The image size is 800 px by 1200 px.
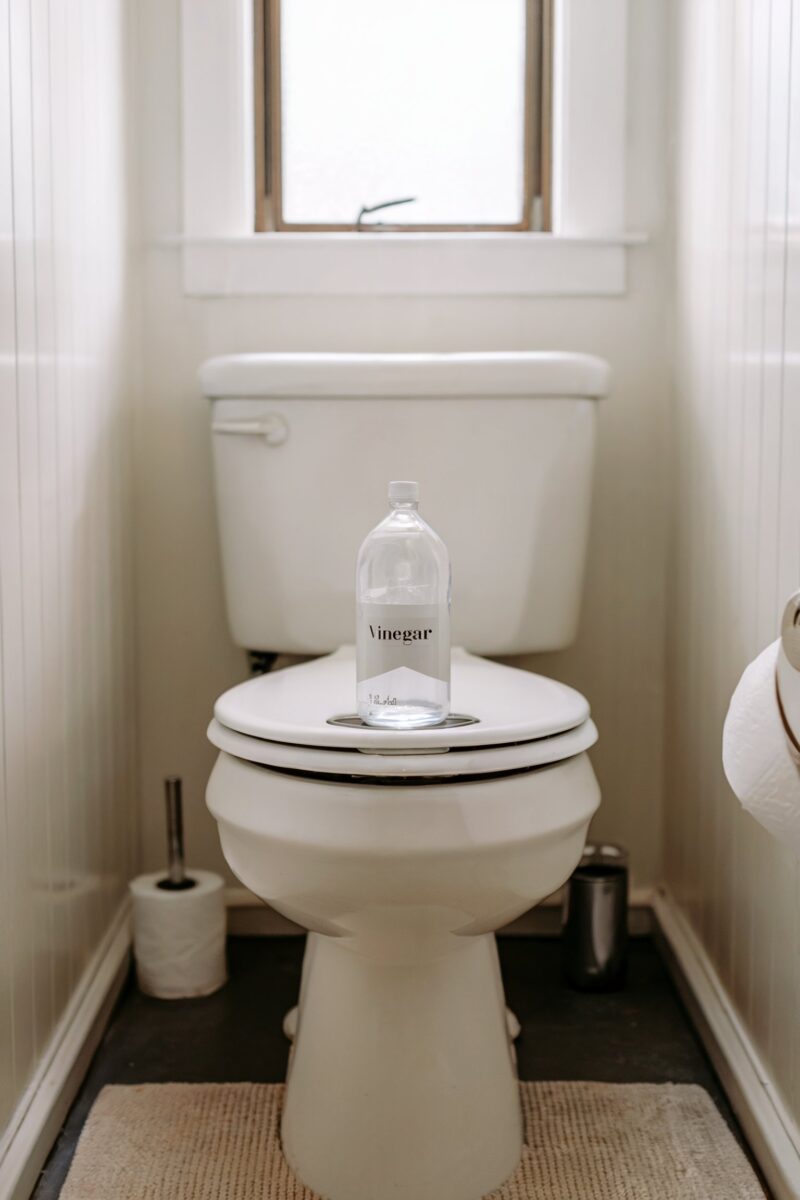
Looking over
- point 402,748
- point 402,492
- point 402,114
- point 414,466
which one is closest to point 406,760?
point 402,748

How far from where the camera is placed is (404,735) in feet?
2.99

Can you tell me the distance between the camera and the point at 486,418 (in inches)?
55.9

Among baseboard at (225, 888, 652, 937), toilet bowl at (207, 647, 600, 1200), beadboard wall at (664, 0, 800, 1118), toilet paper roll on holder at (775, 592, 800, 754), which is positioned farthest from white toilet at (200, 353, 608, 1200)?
baseboard at (225, 888, 652, 937)

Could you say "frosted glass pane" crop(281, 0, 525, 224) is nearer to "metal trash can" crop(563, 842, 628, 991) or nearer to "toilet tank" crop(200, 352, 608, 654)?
"toilet tank" crop(200, 352, 608, 654)

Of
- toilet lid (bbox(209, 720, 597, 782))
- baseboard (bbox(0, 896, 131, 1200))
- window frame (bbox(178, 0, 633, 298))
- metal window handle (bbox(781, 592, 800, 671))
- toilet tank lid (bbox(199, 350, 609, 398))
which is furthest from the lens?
window frame (bbox(178, 0, 633, 298))

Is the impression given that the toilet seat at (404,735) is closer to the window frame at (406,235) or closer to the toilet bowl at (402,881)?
the toilet bowl at (402,881)

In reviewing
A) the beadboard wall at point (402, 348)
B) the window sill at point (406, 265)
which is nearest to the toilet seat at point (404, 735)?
the beadboard wall at point (402, 348)

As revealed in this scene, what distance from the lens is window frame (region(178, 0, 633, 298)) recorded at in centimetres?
157

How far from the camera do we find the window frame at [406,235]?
157 cm

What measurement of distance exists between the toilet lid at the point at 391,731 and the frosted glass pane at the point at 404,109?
76cm

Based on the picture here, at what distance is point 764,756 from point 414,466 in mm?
806

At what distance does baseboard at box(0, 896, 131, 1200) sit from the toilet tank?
1.53ft

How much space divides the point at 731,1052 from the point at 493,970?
285 millimetres

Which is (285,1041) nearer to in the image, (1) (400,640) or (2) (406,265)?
(1) (400,640)
